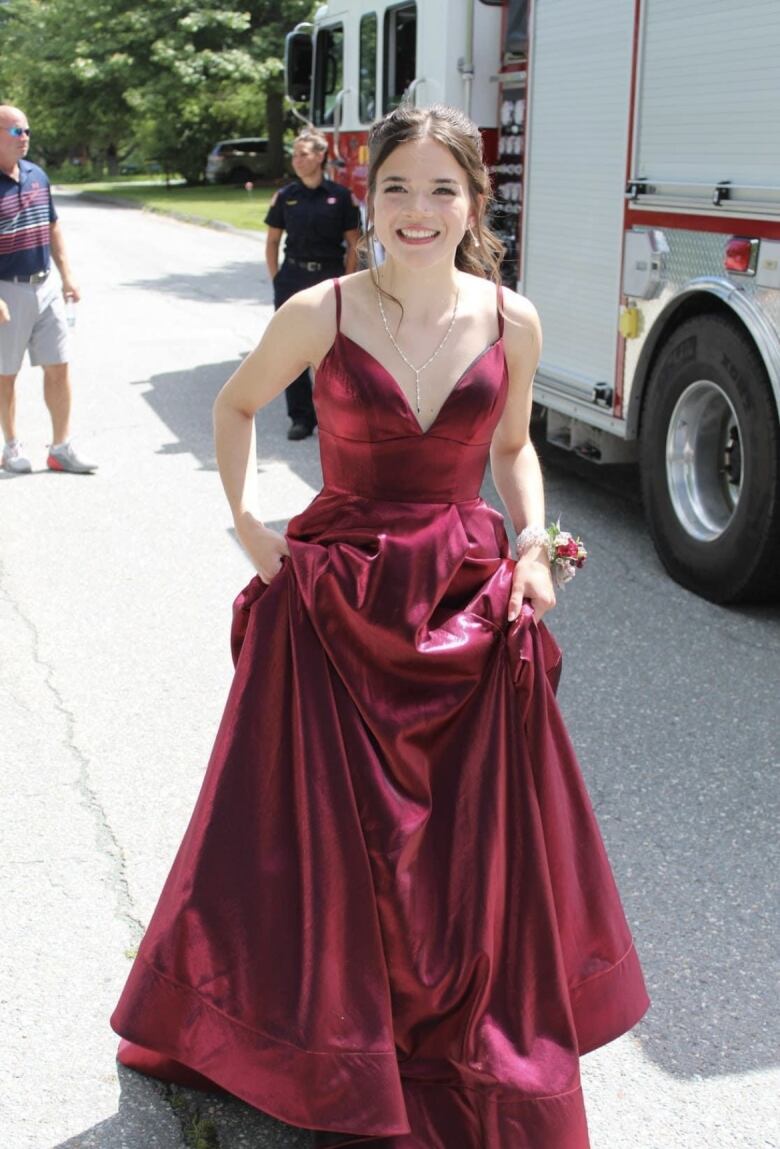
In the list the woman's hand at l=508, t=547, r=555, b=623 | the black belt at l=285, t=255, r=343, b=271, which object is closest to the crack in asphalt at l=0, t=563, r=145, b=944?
the woman's hand at l=508, t=547, r=555, b=623

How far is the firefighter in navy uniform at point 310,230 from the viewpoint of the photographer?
29.1ft

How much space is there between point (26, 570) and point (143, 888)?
2.98m

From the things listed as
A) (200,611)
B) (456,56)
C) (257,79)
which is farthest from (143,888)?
(257,79)

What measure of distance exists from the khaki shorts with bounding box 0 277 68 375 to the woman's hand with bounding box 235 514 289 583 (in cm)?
546

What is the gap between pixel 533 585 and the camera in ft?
9.11

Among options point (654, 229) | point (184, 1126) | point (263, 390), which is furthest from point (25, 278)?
point (184, 1126)

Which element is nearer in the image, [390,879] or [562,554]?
[390,879]

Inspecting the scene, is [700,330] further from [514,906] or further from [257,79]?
[257,79]

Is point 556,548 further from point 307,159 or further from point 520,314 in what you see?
point 307,159

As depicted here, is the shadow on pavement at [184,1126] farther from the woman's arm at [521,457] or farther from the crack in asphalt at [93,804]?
the woman's arm at [521,457]

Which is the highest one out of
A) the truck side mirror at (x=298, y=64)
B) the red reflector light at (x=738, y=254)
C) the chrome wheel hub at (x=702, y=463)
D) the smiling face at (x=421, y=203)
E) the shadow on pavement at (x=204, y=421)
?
the truck side mirror at (x=298, y=64)

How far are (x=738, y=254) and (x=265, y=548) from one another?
3.27 meters

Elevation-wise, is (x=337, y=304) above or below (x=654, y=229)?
above

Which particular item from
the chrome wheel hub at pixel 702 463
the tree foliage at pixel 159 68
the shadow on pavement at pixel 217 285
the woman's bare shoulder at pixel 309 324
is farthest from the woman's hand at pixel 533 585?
the tree foliage at pixel 159 68
